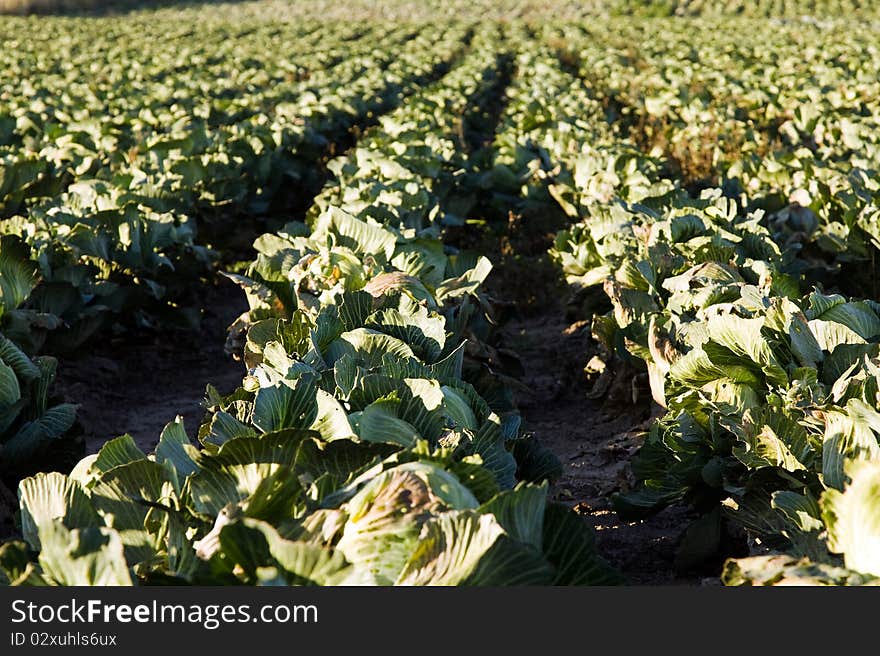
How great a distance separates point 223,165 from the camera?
784cm

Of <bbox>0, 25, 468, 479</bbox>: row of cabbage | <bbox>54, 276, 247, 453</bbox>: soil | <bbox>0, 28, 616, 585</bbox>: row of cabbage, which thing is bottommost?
<bbox>54, 276, 247, 453</bbox>: soil

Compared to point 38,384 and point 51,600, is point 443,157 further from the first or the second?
point 51,600

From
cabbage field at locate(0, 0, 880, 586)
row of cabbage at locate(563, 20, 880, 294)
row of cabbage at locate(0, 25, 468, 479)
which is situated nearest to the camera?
cabbage field at locate(0, 0, 880, 586)

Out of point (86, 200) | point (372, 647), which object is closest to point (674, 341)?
point (372, 647)

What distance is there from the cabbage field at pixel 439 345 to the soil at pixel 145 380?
2 cm

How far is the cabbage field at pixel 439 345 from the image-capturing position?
1.97m

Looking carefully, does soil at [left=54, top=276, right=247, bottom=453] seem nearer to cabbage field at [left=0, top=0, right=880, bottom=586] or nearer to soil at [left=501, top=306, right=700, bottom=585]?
cabbage field at [left=0, top=0, right=880, bottom=586]

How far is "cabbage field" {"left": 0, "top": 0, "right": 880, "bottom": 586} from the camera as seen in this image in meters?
1.97

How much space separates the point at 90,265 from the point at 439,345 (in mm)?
3081

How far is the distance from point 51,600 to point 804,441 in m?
2.18

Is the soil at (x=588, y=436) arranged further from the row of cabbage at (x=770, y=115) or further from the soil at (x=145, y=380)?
the soil at (x=145, y=380)

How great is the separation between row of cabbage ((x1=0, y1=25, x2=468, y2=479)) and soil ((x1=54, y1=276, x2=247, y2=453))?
18 centimetres

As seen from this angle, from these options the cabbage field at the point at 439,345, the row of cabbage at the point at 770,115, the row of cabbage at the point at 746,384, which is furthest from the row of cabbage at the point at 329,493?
the row of cabbage at the point at 770,115

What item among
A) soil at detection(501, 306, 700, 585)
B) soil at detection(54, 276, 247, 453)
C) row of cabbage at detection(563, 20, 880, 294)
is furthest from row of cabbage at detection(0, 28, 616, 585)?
row of cabbage at detection(563, 20, 880, 294)
